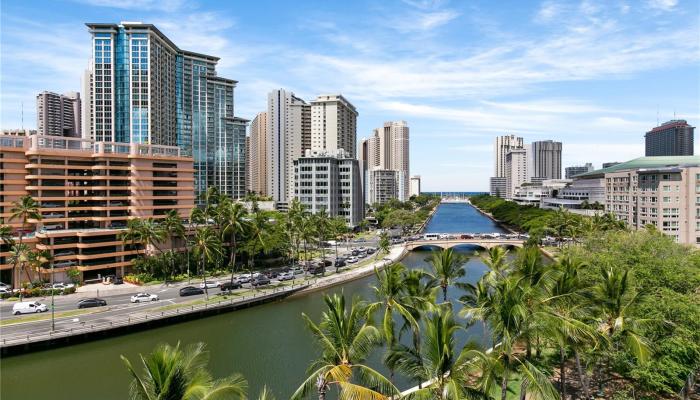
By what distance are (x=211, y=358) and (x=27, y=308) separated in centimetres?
2453

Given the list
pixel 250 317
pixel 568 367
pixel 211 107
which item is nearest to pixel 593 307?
pixel 568 367

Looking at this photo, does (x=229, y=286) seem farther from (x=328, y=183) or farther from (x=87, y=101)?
(x=87, y=101)

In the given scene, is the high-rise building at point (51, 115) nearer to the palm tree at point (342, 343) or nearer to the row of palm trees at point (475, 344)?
the row of palm trees at point (475, 344)

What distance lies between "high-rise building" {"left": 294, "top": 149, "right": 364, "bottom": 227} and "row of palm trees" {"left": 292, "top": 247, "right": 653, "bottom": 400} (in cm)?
10299

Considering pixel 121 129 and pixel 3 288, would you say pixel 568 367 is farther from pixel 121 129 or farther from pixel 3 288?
pixel 121 129

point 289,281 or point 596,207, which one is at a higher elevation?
point 596,207

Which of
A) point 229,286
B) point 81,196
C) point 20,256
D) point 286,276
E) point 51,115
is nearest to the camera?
point 20,256

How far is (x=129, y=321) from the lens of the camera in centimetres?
4766

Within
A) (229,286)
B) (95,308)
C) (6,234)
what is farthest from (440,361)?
(6,234)

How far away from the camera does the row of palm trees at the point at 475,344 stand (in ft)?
51.1

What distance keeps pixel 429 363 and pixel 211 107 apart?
174468 mm

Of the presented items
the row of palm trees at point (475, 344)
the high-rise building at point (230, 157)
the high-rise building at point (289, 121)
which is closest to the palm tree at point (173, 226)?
the row of palm trees at point (475, 344)

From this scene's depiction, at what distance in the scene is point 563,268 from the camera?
96.5ft

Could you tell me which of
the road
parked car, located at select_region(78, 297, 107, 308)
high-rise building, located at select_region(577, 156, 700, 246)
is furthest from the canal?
high-rise building, located at select_region(577, 156, 700, 246)
